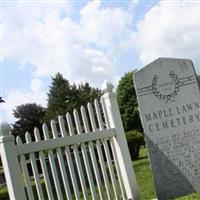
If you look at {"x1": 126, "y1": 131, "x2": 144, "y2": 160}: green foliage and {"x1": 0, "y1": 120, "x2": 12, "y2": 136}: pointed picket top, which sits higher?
{"x1": 0, "y1": 120, "x2": 12, "y2": 136}: pointed picket top

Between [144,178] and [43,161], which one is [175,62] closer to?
[43,161]

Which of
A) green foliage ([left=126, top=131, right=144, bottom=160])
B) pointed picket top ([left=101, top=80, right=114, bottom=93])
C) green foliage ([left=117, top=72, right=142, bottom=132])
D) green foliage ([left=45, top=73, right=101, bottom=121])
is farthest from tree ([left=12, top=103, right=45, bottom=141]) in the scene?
pointed picket top ([left=101, top=80, right=114, bottom=93])

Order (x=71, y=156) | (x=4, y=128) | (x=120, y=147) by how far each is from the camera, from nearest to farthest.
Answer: (x=4, y=128)
(x=71, y=156)
(x=120, y=147)

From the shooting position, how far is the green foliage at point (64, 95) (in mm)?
43688

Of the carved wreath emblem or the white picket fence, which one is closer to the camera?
the white picket fence

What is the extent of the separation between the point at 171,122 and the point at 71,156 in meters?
1.70

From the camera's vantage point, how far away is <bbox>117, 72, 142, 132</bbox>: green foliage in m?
45.6

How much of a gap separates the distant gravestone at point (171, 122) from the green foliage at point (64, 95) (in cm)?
3609

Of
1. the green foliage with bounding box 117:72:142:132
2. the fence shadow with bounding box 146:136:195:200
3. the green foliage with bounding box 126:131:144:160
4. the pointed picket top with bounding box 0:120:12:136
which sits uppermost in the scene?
the green foliage with bounding box 117:72:142:132

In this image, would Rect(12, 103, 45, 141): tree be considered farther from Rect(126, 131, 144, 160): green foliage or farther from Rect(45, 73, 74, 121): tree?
Rect(126, 131, 144, 160): green foliage

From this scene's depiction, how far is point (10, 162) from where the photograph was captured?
4.81 meters

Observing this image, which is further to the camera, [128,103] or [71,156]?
[128,103]

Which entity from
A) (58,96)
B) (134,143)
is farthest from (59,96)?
(134,143)

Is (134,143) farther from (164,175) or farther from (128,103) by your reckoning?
(128,103)
